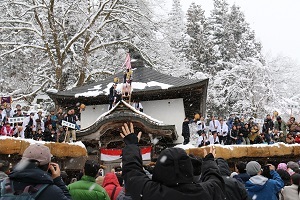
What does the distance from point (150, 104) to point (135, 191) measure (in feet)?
52.4

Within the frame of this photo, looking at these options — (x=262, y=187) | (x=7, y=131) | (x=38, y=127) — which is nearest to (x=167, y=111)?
(x=38, y=127)

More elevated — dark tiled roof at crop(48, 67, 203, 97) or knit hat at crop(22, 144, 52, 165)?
dark tiled roof at crop(48, 67, 203, 97)

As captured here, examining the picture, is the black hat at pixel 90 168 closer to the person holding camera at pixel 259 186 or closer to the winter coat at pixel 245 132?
the person holding camera at pixel 259 186

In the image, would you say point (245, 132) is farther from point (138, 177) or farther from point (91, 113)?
point (138, 177)

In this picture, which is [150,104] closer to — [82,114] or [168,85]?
[168,85]

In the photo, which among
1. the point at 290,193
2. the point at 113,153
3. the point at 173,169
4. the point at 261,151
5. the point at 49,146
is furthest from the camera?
the point at 113,153

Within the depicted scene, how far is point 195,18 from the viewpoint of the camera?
4206cm

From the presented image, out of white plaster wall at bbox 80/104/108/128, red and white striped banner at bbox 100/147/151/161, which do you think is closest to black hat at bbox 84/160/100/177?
red and white striped banner at bbox 100/147/151/161

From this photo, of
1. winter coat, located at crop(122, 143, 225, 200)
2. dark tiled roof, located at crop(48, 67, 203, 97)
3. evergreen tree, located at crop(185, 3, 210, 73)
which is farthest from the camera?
evergreen tree, located at crop(185, 3, 210, 73)

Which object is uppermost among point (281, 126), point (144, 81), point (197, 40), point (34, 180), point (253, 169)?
point (197, 40)

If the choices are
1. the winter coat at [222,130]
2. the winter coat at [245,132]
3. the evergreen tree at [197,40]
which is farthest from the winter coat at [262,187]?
the evergreen tree at [197,40]

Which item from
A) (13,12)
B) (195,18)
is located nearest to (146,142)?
(13,12)

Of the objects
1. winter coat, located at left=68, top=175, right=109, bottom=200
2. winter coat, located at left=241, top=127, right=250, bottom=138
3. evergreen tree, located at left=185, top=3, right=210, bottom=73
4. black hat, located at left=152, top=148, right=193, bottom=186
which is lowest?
winter coat, located at left=68, top=175, right=109, bottom=200

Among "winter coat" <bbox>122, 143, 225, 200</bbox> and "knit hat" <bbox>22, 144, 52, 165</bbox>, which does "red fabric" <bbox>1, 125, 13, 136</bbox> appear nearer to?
"knit hat" <bbox>22, 144, 52, 165</bbox>
